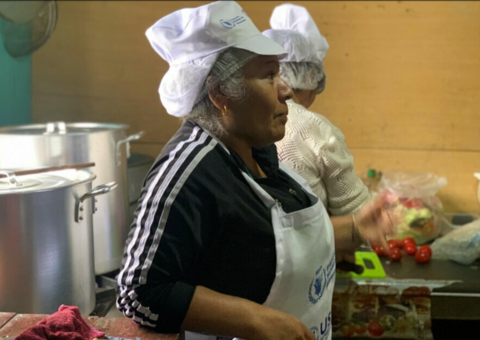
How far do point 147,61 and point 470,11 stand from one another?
118cm

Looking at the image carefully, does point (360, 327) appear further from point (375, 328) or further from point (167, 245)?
point (167, 245)

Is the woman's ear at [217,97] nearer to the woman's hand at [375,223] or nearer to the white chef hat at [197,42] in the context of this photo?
the white chef hat at [197,42]

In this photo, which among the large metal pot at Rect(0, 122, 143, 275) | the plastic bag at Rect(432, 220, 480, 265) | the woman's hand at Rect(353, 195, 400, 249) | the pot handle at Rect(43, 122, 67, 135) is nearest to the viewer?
the woman's hand at Rect(353, 195, 400, 249)

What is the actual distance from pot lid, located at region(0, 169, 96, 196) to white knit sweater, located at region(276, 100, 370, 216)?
0.45m

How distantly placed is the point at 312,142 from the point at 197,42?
18.2 inches

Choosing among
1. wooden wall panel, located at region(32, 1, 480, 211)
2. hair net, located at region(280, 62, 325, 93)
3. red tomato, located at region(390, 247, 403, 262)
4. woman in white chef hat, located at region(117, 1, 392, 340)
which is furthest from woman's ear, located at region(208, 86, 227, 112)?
wooden wall panel, located at region(32, 1, 480, 211)

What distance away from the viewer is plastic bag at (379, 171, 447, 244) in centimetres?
189

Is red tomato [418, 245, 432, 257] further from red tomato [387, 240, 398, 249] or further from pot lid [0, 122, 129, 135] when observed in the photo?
pot lid [0, 122, 129, 135]

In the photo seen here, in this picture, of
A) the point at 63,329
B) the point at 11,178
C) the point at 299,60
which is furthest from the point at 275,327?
the point at 299,60

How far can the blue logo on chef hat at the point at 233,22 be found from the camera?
0.93m

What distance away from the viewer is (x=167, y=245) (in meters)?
0.81

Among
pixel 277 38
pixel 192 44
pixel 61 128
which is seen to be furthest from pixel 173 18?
pixel 61 128

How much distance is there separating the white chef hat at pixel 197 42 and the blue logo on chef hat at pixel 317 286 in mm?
364

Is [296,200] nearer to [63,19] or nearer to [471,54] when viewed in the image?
[471,54]
